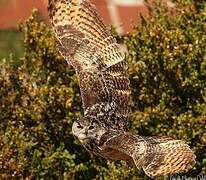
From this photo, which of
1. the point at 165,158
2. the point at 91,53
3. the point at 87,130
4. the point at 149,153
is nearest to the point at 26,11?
the point at 91,53

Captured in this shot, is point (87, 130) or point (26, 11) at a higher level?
point (26, 11)

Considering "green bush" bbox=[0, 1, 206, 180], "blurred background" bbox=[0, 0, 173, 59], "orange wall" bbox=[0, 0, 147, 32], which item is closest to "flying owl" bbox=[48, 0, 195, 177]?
"green bush" bbox=[0, 1, 206, 180]

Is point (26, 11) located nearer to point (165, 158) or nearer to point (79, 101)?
point (79, 101)

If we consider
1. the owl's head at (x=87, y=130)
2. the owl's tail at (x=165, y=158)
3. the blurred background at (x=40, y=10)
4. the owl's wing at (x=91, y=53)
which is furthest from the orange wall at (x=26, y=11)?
the owl's tail at (x=165, y=158)

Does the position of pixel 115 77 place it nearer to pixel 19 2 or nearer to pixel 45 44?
pixel 45 44

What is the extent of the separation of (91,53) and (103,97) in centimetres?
58

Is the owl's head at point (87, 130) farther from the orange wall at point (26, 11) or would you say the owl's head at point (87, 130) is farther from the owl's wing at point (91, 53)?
the orange wall at point (26, 11)

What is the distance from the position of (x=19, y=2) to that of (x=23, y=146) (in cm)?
791

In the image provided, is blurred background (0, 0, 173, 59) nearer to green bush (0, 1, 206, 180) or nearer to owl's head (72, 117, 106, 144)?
green bush (0, 1, 206, 180)

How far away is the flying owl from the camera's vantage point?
5.83 m

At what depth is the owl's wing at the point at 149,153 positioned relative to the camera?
571 cm

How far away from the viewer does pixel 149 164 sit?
576 centimetres

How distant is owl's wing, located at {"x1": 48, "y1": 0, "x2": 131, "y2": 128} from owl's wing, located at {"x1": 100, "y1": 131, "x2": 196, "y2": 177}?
0.78 meters

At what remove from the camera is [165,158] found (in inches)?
229
